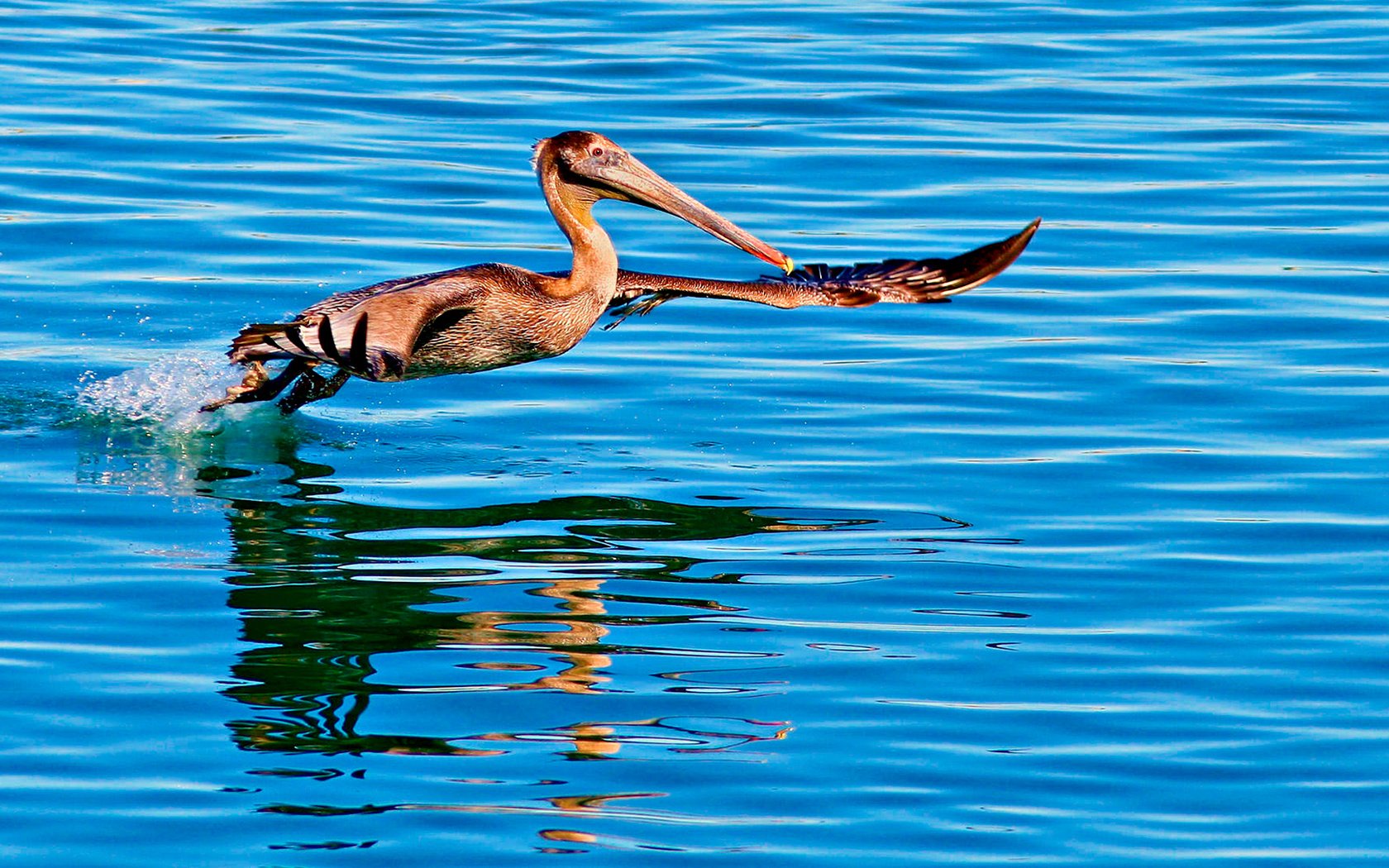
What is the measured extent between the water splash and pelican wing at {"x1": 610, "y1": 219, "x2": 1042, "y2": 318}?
6.61 ft

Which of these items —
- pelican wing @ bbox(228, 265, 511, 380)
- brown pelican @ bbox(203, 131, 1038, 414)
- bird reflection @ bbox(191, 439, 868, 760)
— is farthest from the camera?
brown pelican @ bbox(203, 131, 1038, 414)

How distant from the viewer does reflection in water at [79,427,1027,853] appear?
6.49m

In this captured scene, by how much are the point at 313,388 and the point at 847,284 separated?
273cm

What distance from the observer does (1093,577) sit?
322 inches

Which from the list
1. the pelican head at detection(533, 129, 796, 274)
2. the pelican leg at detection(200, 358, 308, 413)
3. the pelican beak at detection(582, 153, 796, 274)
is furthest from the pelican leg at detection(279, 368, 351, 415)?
the pelican beak at detection(582, 153, 796, 274)

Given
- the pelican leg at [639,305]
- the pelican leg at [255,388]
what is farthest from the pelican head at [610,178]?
the pelican leg at [255,388]

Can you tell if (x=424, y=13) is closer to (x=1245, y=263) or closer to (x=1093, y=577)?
(x=1245, y=263)

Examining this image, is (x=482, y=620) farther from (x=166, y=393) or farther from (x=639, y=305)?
(x=166, y=393)

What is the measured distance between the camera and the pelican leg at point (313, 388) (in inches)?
407

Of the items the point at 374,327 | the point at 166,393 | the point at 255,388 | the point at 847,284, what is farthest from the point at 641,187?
the point at 166,393

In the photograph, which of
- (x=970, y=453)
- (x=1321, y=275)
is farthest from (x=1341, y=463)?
(x=1321, y=275)

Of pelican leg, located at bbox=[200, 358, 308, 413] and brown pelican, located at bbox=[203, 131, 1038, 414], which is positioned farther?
pelican leg, located at bbox=[200, 358, 308, 413]

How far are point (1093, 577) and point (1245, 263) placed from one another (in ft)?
17.1

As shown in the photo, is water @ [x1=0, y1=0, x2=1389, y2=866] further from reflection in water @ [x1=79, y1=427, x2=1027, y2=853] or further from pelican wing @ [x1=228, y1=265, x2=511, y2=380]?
pelican wing @ [x1=228, y1=265, x2=511, y2=380]
